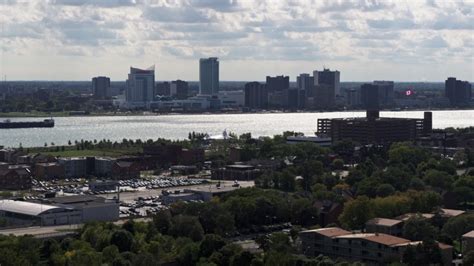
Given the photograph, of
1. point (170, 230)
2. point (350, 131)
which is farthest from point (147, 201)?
point (350, 131)

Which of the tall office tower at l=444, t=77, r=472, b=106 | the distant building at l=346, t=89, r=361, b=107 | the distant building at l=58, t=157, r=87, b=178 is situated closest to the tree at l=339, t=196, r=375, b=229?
the distant building at l=58, t=157, r=87, b=178

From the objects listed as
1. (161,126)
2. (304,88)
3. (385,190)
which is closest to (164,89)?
(304,88)

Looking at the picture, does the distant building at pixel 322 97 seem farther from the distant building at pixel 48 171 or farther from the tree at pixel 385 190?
the tree at pixel 385 190

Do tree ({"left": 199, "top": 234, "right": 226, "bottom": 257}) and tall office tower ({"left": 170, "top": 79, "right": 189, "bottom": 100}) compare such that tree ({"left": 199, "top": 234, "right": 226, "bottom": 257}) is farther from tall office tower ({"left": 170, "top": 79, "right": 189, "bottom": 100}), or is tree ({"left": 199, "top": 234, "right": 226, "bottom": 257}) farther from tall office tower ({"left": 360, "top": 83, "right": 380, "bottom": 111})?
tall office tower ({"left": 170, "top": 79, "right": 189, "bottom": 100})

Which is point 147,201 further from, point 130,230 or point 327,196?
point 130,230

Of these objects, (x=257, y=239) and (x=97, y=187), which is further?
(x=97, y=187)

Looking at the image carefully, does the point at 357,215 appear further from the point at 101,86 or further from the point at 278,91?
the point at 101,86
